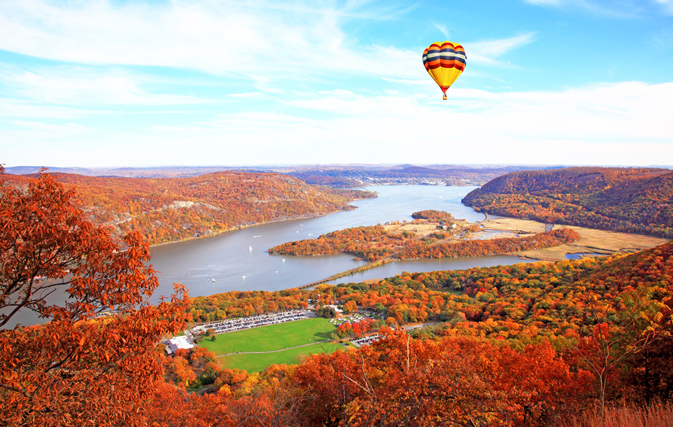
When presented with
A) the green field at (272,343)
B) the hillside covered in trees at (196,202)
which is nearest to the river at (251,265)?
the hillside covered in trees at (196,202)

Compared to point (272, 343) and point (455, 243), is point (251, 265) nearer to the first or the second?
point (272, 343)

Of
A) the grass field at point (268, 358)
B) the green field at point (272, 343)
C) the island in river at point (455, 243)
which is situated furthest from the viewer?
the island in river at point (455, 243)

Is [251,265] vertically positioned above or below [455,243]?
below

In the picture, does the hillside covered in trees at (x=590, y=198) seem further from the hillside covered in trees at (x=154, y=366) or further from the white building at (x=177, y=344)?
the white building at (x=177, y=344)

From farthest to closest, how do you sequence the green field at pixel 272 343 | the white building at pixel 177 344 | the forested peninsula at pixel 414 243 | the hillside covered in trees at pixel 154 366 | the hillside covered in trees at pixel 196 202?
the hillside covered in trees at pixel 196 202
the forested peninsula at pixel 414 243
the white building at pixel 177 344
the green field at pixel 272 343
the hillside covered in trees at pixel 154 366

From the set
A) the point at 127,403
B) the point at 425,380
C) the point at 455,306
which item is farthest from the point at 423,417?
the point at 455,306

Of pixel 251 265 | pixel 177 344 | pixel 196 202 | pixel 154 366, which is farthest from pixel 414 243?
pixel 154 366
